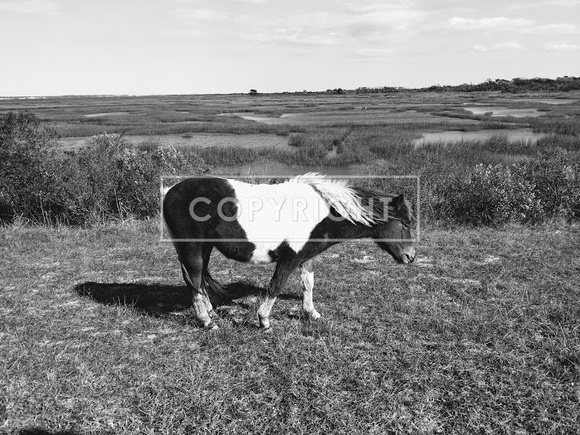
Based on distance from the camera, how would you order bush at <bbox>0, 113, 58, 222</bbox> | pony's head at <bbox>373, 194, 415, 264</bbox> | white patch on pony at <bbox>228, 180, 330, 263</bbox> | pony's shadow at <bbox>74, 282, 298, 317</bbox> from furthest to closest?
bush at <bbox>0, 113, 58, 222</bbox>, pony's shadow at <bbox>74, 282, 298, 317</bbox>, pony's head at <bbox>373, 194, 415, 264</bbox>, white patch on pony at <bbox>228, 180, 330, 263</bbox>

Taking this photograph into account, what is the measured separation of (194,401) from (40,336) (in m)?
2.73

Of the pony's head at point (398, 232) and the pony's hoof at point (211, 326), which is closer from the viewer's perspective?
the pony's head at point (398, 232)

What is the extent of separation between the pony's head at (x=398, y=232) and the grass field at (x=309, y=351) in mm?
991

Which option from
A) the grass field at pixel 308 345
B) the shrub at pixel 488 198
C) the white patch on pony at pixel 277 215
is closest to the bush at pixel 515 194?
the shrub at pixel 488 198

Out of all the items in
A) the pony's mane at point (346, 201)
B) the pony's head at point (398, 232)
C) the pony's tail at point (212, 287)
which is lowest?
the pony's tail at point (212, 287)

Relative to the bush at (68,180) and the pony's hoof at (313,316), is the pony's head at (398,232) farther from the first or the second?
the bush at (68,180)

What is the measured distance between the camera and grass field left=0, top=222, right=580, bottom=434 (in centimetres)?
400

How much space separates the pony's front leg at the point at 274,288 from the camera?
5383mm

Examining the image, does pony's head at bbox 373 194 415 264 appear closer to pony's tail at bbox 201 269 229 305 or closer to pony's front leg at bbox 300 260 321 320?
pony's front leg at bbox 300 260 321 320

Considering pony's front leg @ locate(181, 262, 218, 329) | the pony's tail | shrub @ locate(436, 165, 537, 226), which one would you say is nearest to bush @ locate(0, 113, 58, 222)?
the pony's tail

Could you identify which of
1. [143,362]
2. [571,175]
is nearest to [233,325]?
[143,362]

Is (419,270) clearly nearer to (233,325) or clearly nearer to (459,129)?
(233,325)

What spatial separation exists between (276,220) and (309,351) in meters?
1.67

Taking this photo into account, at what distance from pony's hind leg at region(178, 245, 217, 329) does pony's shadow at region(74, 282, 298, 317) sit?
2.08 feet
